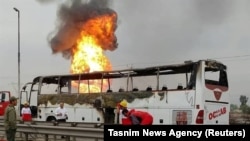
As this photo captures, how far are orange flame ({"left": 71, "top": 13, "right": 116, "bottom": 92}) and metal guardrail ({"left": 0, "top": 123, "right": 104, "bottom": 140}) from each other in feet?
33.2

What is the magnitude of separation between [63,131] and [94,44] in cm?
1317

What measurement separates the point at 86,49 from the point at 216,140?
67.7ft

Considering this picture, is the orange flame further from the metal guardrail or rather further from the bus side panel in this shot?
the metal guardrail

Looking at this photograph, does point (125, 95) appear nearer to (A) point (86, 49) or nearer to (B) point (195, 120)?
(B) point (195, 120)

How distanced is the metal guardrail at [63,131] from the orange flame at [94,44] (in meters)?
10.1

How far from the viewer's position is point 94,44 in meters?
26.4

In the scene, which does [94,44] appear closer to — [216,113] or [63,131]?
[216,113]

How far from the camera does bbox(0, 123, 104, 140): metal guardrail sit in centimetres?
1224

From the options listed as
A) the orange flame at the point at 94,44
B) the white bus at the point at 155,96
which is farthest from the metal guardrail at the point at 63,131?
the orange flame at the point at 94,44

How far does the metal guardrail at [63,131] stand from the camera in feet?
40.2

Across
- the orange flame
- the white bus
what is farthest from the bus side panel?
the orange flame

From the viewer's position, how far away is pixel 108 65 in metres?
25.2

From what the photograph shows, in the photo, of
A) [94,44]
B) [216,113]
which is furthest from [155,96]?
[94,44]

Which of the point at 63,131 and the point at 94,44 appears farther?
the point at 94,44
